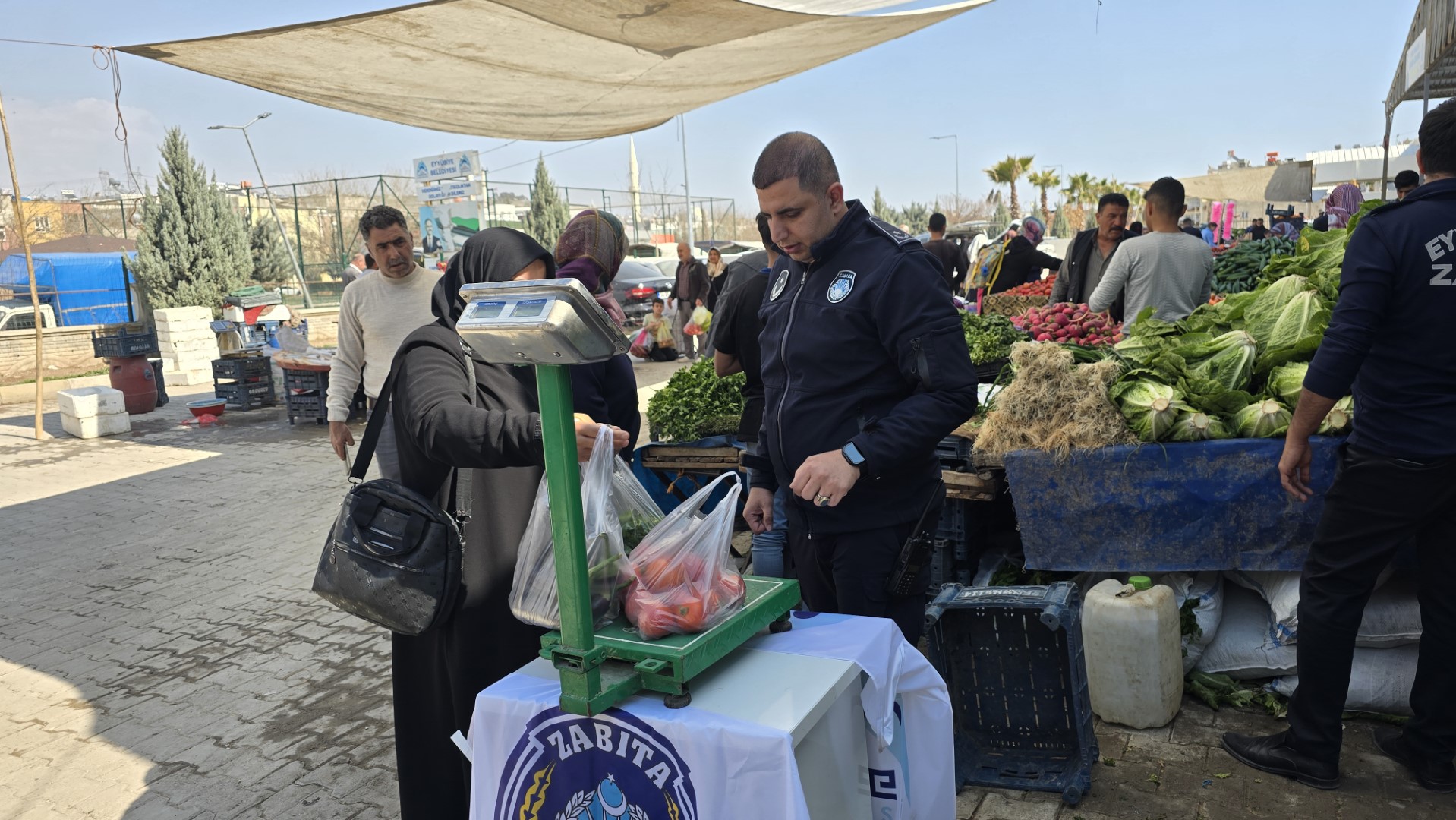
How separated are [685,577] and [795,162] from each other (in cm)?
122

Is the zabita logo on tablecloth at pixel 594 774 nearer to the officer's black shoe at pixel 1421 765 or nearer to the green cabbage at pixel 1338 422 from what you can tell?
the officer's black shoe at pixel 1421 765

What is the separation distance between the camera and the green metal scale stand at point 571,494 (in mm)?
1643

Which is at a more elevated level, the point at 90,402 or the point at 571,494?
the point at 571,494

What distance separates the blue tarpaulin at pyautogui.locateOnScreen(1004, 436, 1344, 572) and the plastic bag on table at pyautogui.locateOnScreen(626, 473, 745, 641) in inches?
93.1

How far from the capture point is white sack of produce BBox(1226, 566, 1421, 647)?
3479mm

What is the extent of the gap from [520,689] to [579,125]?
22.1ft

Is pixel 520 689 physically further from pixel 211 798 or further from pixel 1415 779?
pixel 1415 779

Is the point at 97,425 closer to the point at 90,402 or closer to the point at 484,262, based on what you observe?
the point at 90,402

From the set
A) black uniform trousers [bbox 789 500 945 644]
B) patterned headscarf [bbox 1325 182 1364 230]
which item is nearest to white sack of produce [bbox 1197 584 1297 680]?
black uniform trousers [bbox 789 500 945 644]

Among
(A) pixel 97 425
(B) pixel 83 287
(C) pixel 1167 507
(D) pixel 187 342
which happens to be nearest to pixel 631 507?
(C) pixel 1167 507

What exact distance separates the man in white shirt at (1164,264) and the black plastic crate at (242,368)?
496 inches

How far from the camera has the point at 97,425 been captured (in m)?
12.3

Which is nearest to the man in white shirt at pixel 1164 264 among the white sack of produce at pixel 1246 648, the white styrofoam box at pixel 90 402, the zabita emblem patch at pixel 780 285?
the white sack of produce at pixel 1246 648

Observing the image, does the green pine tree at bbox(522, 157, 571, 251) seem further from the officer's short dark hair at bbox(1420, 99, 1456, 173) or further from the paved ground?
the officer's short dark hair at bbox(1420, 99, 1456, 173)
